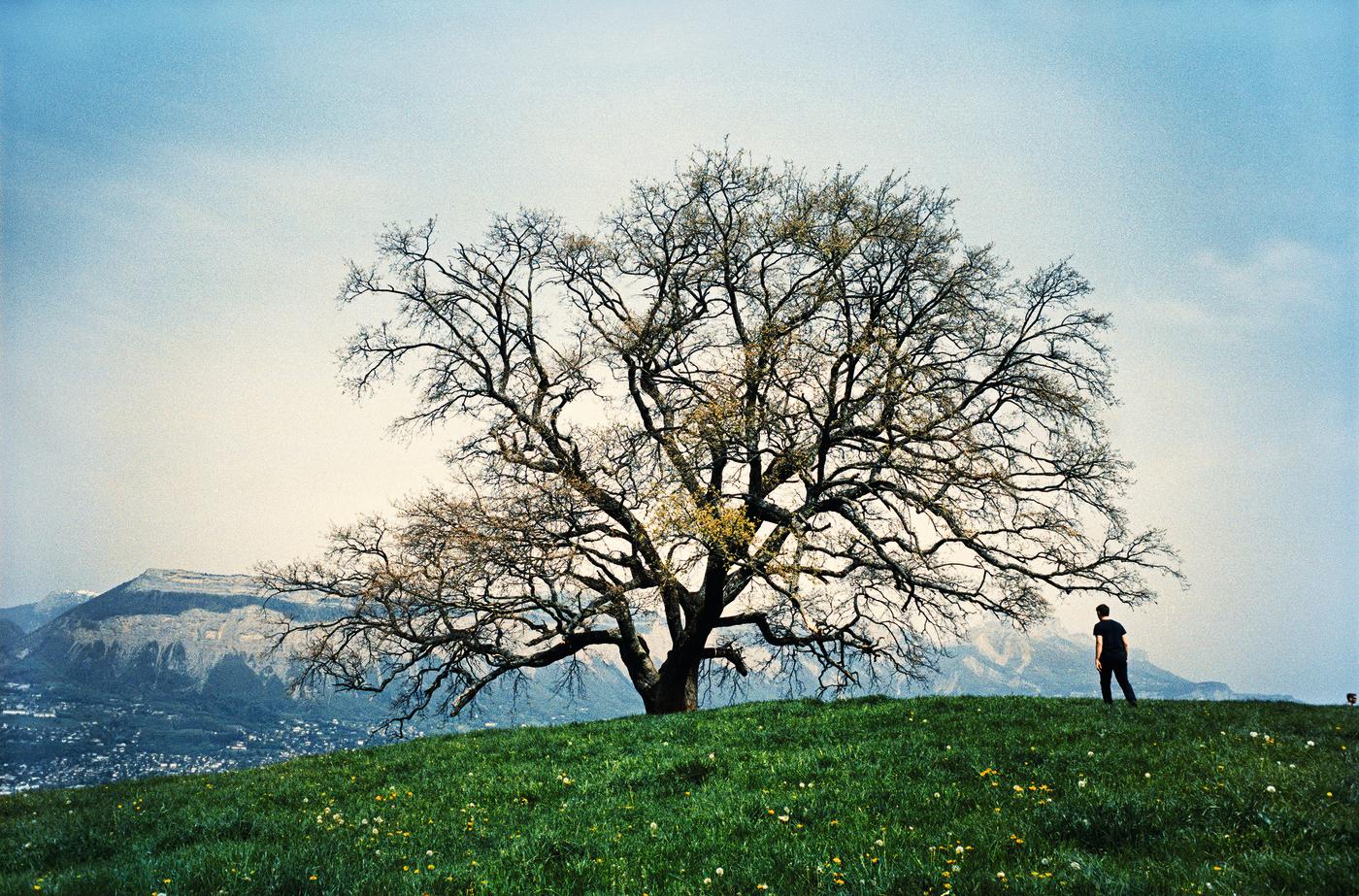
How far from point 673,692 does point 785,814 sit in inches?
621

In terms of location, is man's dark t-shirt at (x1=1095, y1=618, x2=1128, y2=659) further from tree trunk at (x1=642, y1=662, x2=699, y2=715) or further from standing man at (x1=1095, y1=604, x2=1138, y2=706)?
tree trunk at (x1=642, y1=662, x2=699, y2=715)

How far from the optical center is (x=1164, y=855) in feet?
21.9

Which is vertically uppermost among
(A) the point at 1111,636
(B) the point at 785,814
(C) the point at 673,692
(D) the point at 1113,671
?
(A) the point at 1111,636

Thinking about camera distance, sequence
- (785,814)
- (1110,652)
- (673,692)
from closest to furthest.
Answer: (785,814), (1110,652), (673,692)

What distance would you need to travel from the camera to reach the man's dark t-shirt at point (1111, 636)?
1493cm

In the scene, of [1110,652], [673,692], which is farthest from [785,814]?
[673,692]

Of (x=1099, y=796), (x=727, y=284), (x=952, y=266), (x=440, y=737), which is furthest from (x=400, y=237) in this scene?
(x=1099, y=796)

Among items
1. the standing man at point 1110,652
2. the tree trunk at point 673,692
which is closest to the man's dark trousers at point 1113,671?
the standing man at point 1110,652


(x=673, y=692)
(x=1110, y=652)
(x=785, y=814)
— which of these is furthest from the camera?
(x=673, y=692)

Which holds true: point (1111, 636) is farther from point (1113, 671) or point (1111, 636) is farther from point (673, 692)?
point (673, 692)

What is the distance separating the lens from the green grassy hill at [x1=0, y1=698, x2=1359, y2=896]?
6.70 meters

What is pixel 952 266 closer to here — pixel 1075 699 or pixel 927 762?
pixel 1075 699

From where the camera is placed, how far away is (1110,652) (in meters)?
14.9

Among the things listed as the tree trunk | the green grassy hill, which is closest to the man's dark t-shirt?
the green grassy hill
